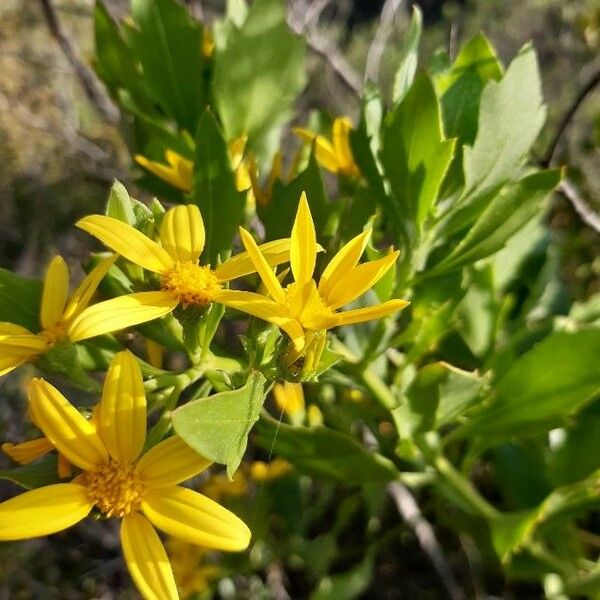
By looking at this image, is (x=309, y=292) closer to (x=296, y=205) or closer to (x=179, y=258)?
(x=179, y=258)

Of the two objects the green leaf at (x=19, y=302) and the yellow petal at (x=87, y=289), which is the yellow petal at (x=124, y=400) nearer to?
the yellow petal at (x=87, y=289)

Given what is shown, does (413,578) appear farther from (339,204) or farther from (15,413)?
(339,204)

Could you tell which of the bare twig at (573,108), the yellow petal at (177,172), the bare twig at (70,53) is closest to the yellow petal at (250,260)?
the yellow petal at (177,172)

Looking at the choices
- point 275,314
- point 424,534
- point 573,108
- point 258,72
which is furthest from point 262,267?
point 424,534

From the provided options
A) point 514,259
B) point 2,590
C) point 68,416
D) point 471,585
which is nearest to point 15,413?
point 2,590

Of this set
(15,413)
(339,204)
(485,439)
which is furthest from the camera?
(15,413)

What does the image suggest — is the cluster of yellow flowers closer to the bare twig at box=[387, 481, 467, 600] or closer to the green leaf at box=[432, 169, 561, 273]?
the green leaf at box=[432, 169, 561, 273]
